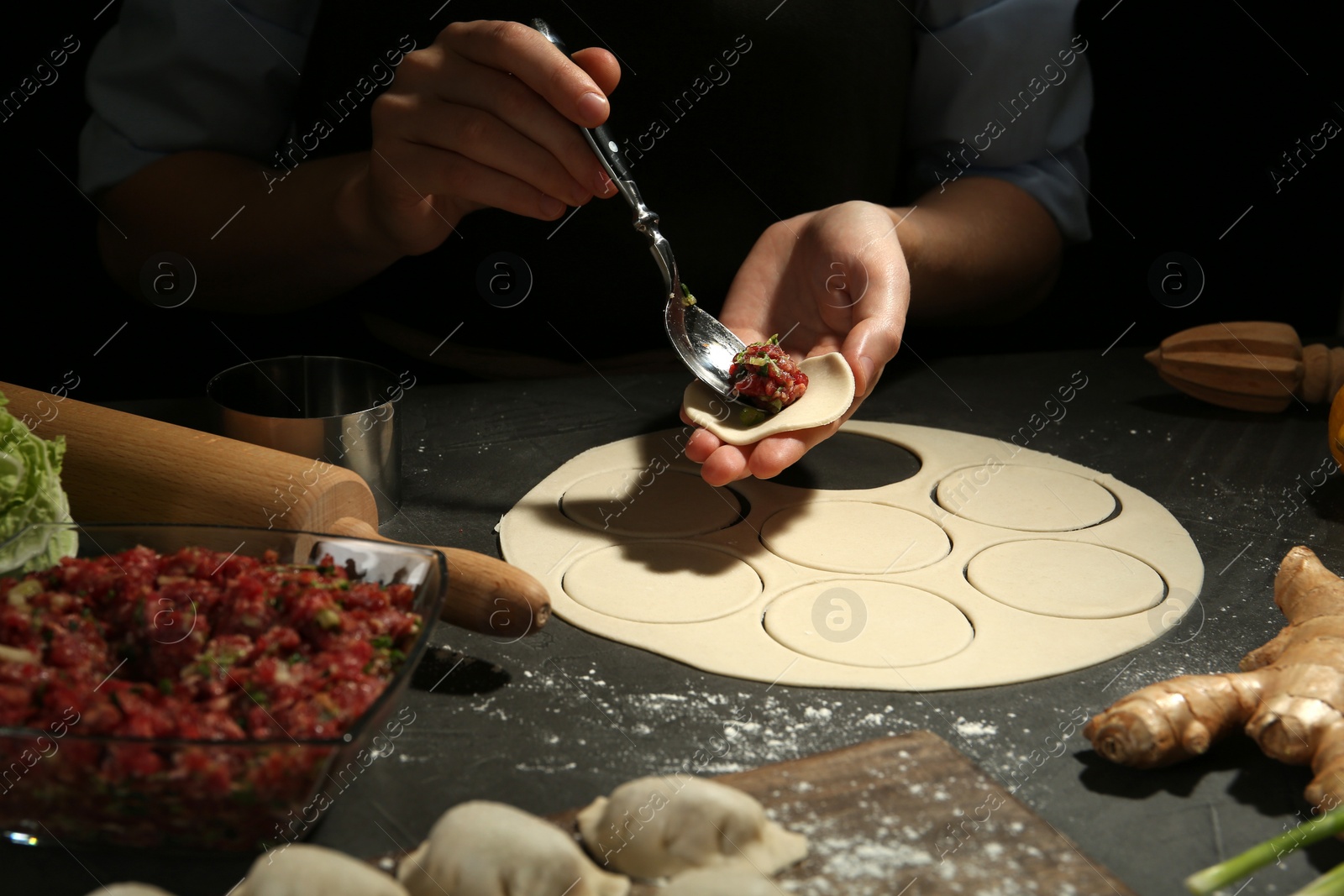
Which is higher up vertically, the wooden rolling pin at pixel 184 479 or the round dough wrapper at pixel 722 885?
the wooden rolling pin at pixel 184 479

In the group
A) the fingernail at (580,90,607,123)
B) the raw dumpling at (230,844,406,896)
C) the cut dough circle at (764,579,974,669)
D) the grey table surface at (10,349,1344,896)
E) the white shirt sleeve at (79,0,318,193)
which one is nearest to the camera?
the raw dumpling at (230,844,406,896)

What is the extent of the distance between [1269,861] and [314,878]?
0.73m

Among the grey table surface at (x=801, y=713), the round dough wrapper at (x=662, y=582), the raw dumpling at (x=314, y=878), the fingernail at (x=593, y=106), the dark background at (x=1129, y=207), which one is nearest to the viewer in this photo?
the raw dumpling at (x=314, y=878)

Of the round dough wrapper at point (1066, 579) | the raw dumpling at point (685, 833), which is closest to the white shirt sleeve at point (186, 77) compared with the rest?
the round dough wrapper at point (1066, 579)

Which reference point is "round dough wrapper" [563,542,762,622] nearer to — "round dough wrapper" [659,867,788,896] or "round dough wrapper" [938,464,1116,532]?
"round dough wrapper" [938,464,1116,532]

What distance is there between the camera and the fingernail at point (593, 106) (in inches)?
58.9

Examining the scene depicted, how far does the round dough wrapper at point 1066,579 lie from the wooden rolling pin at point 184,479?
71 cm

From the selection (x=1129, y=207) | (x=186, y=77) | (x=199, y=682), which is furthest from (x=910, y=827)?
(x=1129, y=207)

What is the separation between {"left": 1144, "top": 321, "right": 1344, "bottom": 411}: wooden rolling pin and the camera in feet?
6.50

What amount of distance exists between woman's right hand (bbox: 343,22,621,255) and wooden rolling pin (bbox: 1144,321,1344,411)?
1.19 m

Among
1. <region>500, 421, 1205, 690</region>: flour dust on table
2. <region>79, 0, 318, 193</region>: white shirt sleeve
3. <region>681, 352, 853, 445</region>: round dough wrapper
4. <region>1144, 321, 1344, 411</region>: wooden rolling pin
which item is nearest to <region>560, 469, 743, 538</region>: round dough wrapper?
<region>500, 421, 1205, 690</region>: flour dust on table

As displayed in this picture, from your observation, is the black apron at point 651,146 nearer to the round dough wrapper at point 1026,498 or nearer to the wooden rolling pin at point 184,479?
the round dough wrapper at point 1026,498

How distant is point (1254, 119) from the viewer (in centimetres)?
287

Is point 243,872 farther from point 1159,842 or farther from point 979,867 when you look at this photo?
point 1159,842
